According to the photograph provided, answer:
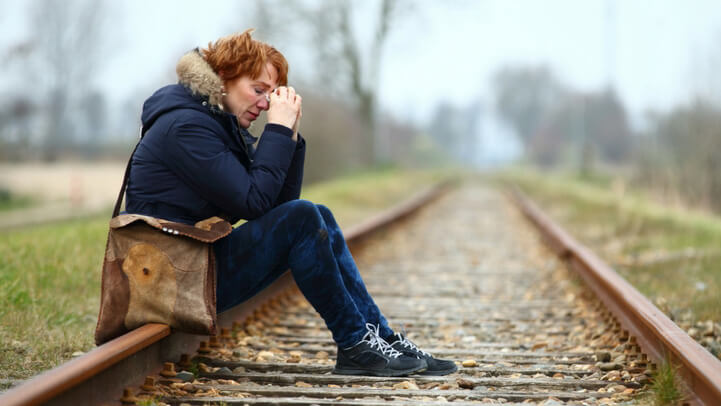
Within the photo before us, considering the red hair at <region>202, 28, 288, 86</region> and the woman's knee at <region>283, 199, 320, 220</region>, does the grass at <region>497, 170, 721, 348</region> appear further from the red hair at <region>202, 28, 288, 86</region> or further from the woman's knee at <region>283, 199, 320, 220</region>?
the red hair at <region>202, 28, 288, 86</region>

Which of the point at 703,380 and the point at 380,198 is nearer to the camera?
the point at 703,380

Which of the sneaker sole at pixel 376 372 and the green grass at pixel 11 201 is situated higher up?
the green grass at pixel 11 201

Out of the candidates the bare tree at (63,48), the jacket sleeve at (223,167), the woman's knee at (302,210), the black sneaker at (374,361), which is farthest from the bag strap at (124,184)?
the bare tree at (63,48)

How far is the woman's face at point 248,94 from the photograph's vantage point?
3.21 m

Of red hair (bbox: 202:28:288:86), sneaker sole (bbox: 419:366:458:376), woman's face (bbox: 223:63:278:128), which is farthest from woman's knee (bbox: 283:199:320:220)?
sneaker sole (bbox: 419:366:458:376)

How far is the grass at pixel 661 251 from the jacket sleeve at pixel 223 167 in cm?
235

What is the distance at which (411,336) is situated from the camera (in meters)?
4.44

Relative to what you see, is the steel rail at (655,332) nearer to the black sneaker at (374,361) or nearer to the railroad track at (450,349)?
the railroad track at (450,349)

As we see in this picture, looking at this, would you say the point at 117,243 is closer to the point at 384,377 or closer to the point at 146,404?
the point at 146,404

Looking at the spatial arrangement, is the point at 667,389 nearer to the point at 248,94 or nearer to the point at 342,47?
the point at 248,94

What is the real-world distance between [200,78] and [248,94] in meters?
0.24

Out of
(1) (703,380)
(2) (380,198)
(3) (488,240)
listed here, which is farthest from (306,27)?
(1) (703,380)

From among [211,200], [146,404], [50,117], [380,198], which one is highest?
[50,117]

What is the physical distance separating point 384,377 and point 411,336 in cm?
120
